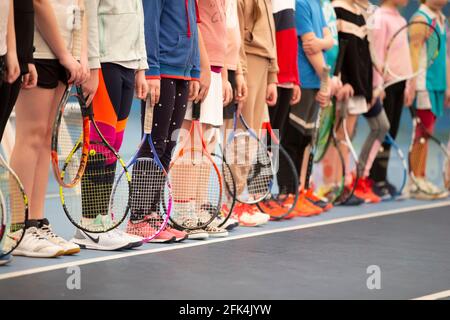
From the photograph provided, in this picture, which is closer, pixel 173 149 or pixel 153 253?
pixel 153 253

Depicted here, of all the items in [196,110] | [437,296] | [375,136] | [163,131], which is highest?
[196,110]

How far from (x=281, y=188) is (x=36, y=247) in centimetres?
242

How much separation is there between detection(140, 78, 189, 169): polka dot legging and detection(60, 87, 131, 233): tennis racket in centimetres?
35

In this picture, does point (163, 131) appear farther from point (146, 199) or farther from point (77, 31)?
point (77, 31)

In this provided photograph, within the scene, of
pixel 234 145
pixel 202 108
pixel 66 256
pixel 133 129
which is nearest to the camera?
pixel 66 256

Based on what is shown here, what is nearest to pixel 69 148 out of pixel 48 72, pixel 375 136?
pixel 48 72

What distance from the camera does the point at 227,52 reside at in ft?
21.8

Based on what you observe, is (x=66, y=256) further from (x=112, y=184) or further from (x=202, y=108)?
(x=202, y=108)

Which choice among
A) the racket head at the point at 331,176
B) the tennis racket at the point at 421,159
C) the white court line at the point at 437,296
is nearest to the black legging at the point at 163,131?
the white court line at the point at 437,296

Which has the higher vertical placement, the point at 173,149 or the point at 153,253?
the point at 173,149

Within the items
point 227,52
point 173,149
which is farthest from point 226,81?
point 173,149

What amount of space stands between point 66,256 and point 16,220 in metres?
0.34

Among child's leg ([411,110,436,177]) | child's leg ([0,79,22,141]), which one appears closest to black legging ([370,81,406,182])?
child's leg ([411,110,436,177])

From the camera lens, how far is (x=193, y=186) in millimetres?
6258
